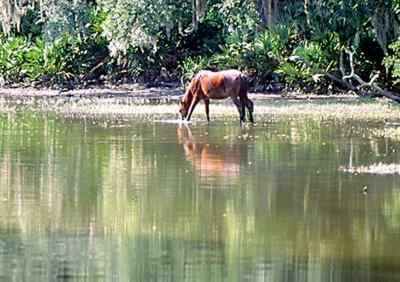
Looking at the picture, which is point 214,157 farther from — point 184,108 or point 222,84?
point 222,84

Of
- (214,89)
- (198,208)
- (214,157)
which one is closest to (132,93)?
(214,89)

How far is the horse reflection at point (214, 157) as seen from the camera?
16.2 m

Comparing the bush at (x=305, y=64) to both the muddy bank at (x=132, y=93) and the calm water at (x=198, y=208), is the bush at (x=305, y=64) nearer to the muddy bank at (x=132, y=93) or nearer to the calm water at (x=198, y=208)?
the muddy bank at (x=132, y=93)

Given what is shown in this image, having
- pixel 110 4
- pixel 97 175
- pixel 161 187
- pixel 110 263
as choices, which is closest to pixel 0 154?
pixel 97 175

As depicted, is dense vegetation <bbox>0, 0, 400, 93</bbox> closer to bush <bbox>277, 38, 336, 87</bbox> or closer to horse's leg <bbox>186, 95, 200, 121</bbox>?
bush <bbox>277, 38, 336, 87</bbox>

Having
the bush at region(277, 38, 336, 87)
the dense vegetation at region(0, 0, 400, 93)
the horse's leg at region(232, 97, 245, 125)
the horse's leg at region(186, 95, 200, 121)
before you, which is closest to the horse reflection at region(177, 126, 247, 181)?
the horse's leg at region(232, 97, 245, 125)

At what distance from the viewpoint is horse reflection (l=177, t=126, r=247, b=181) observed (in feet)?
53.3

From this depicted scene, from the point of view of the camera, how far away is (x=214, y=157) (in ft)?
59.9

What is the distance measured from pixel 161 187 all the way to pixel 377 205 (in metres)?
2.94

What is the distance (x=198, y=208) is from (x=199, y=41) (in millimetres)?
26937

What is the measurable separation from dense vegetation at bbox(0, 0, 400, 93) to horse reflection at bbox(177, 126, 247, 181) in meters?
6.07

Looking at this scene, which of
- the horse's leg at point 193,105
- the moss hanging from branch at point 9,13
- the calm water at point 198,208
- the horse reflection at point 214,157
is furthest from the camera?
the moss hanging from branch at point 9,13

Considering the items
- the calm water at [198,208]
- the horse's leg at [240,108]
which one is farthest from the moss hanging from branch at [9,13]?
the calm water at [198,208]

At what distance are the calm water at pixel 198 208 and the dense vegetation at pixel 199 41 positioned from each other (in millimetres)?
7069
